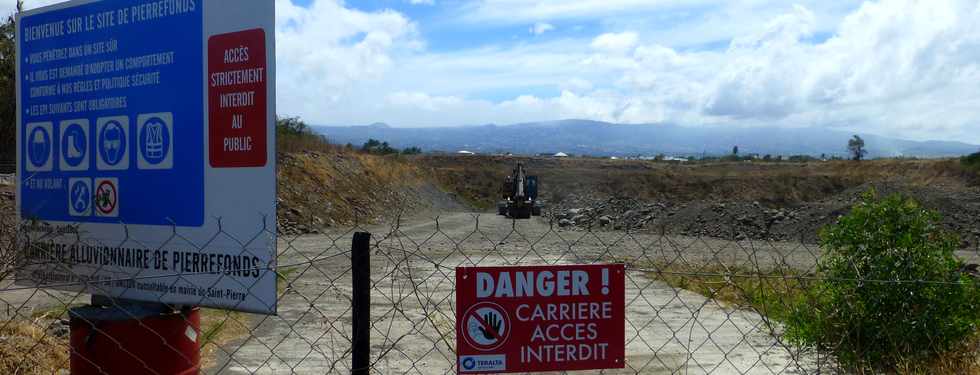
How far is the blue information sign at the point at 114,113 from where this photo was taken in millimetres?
3484

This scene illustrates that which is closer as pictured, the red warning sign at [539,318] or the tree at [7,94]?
the red warning sign at [539,318]

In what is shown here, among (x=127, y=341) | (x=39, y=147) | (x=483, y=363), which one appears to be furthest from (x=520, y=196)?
(x=483, y=363)

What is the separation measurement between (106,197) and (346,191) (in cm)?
3345

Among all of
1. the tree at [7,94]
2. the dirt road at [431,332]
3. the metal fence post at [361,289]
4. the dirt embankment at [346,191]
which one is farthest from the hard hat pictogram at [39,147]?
the dirt embankment at [346,191]

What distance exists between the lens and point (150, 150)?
141 inches

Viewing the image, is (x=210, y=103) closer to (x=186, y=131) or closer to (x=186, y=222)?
(x=186, y=131)

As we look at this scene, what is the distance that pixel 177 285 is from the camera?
3531 millimetres

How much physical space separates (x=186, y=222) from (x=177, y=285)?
279 mm

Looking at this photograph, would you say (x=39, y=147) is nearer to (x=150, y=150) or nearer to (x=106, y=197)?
(x=106, y=197)

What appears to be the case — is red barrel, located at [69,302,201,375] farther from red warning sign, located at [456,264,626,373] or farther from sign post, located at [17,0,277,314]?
red warning sign, located at [456,264,626,373]

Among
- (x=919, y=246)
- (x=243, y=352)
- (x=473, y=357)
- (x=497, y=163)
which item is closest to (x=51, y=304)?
(x=243, y=352)

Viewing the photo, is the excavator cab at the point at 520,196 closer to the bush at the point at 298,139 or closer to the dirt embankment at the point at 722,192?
the dirt embankment at the point at 722,192

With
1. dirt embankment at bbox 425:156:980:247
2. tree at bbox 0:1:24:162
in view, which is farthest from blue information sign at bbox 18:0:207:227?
dirt embankment at bbox 425:156:980:247

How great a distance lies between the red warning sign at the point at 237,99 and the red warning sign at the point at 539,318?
1.01m
